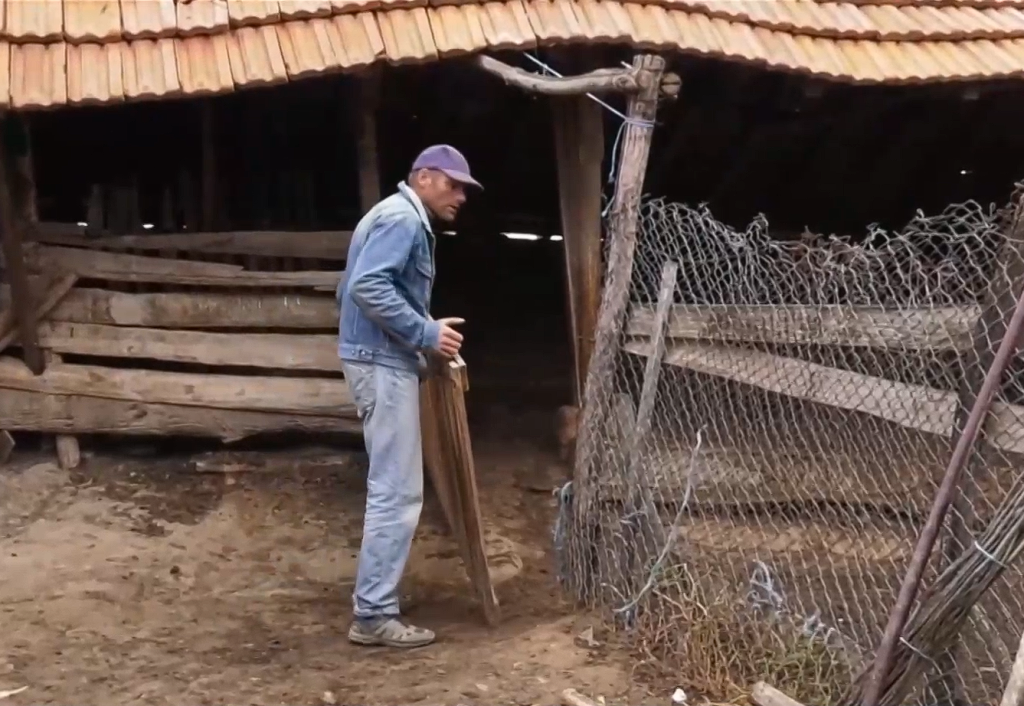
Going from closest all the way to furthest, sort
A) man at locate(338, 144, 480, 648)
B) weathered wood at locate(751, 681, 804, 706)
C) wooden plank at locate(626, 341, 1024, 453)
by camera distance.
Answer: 1. wooden plank at locate(626, 341, 1024, 453)
2. weathered wood at locate(751, 681, 804, 706)
3. man at locate(338, 144, 480, 648)

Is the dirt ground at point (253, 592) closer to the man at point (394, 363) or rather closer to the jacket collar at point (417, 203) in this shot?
the man at point (394, 363)

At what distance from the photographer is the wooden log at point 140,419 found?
5672 millimetres

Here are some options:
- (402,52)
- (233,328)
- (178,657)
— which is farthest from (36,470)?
(402,52)

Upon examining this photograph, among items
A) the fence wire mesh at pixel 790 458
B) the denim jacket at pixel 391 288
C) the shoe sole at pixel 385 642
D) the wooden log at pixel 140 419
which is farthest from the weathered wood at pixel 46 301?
the fence wire mesh at pixel 790 458

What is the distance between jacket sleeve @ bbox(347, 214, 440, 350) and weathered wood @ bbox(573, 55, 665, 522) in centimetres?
75

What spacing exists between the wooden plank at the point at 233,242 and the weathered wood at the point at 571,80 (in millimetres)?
1533

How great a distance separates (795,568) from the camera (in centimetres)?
439

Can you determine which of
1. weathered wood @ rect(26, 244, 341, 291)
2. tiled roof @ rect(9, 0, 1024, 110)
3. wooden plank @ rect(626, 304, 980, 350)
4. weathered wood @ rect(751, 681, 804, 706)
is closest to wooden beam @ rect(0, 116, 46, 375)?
weathered wood @ rect(26, 244, 341, 291)

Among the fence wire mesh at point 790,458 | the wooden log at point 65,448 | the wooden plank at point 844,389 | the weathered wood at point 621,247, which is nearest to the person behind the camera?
the wooden plank at point 844,389

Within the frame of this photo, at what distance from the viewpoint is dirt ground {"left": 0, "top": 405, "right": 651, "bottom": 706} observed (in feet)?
12.3

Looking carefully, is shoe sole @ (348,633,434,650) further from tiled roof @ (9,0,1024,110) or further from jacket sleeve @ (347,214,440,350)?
tiled roof @ (9,0,1024,110)

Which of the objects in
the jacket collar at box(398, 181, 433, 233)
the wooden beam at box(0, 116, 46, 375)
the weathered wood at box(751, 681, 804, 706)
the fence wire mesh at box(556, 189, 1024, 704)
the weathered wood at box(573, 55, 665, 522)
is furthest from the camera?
the wooden beam at box(0, 116, 46, 375)

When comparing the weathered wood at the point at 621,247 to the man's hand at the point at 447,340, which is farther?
the weathered wood at the point at 621,247

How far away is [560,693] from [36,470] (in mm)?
3333
